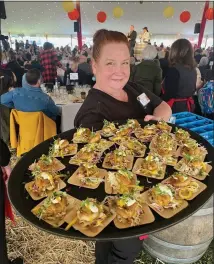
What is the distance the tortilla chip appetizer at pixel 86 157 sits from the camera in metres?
1.50

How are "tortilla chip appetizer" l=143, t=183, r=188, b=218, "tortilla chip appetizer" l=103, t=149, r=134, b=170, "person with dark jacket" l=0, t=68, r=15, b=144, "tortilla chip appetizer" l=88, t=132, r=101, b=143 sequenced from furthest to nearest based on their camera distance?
1. "person with dark jacket" l=0, t=68, r=15, b=144
2. "tortilla chip appetizer" l=88, t=132, r=101, b=143
3. "tortilla chip appetizer" l=103, t=149, r=134, b=170
4. "tortilla chip appetizer" l=143, t=183, r=188, b=218

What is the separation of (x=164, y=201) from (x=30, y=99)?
96.6 inches

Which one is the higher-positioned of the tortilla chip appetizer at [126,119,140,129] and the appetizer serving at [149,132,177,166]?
the tortilla chip appetizer at [126,119,140,129]

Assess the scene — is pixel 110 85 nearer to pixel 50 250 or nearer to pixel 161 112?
pixel 161 112

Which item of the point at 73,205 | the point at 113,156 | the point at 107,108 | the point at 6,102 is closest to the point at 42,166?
the point at 73,205

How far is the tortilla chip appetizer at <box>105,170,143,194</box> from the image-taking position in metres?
1.22

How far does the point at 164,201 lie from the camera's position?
3.67ft

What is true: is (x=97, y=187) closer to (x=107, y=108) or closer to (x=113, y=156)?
(x=113, y=156)

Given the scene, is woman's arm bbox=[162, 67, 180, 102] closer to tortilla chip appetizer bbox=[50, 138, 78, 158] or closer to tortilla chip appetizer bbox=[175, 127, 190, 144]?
tortilla chip appetizer bbox=[175, 127, 190, 144]

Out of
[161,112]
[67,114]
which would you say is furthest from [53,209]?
[67,114]

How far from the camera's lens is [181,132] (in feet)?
5.69

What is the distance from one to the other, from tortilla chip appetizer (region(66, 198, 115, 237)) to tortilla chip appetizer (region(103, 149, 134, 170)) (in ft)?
1.30

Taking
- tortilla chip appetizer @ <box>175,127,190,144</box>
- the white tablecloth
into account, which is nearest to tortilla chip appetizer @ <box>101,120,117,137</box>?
tortilla chip appetizer @ <box>175,127,190,144</box>

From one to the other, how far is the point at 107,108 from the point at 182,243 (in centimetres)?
109
